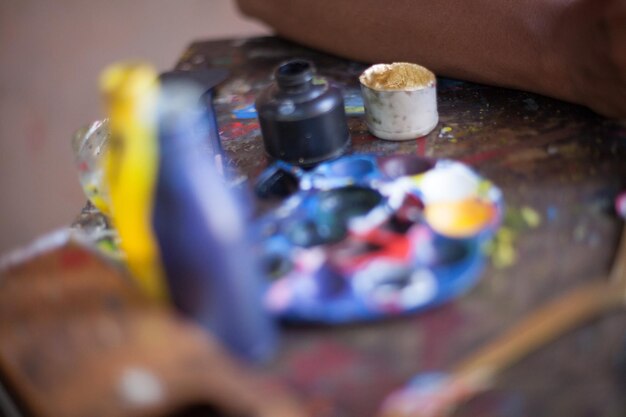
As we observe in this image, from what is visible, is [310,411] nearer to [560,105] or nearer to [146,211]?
[146,211]

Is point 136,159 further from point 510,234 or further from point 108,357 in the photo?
point 510,234

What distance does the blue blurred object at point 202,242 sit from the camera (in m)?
0.60

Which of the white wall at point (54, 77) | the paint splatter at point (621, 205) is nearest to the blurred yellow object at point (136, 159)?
the paint splatter at point (621, 205)

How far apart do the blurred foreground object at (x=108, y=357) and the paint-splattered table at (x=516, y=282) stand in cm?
7

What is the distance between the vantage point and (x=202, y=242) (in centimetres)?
61

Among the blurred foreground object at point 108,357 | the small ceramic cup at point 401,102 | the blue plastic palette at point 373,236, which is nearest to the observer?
the blurred foreground object at point 108,357

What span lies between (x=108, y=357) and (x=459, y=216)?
430 millimetres

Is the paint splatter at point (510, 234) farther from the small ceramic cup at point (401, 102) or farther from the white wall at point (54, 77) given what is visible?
the white wall at point (54, 77)

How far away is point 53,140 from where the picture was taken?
2.07 m

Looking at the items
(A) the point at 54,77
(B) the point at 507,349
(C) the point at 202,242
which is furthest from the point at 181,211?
(A) the point at 54,77

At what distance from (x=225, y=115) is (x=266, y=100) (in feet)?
0.77

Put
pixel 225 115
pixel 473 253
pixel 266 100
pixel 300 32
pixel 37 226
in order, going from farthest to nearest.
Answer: pixel 37 226 → pixel 300 32 → pixel 225 115 → pixel 266 100 → pixel 473 253

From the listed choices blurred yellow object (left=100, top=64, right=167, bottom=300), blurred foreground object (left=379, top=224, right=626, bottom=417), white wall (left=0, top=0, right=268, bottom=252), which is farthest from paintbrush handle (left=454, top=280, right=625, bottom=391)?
white wall (left=0, top=0, right=268, bottom=252)

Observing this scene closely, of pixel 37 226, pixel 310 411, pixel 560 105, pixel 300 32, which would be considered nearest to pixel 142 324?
pixel 310 411
